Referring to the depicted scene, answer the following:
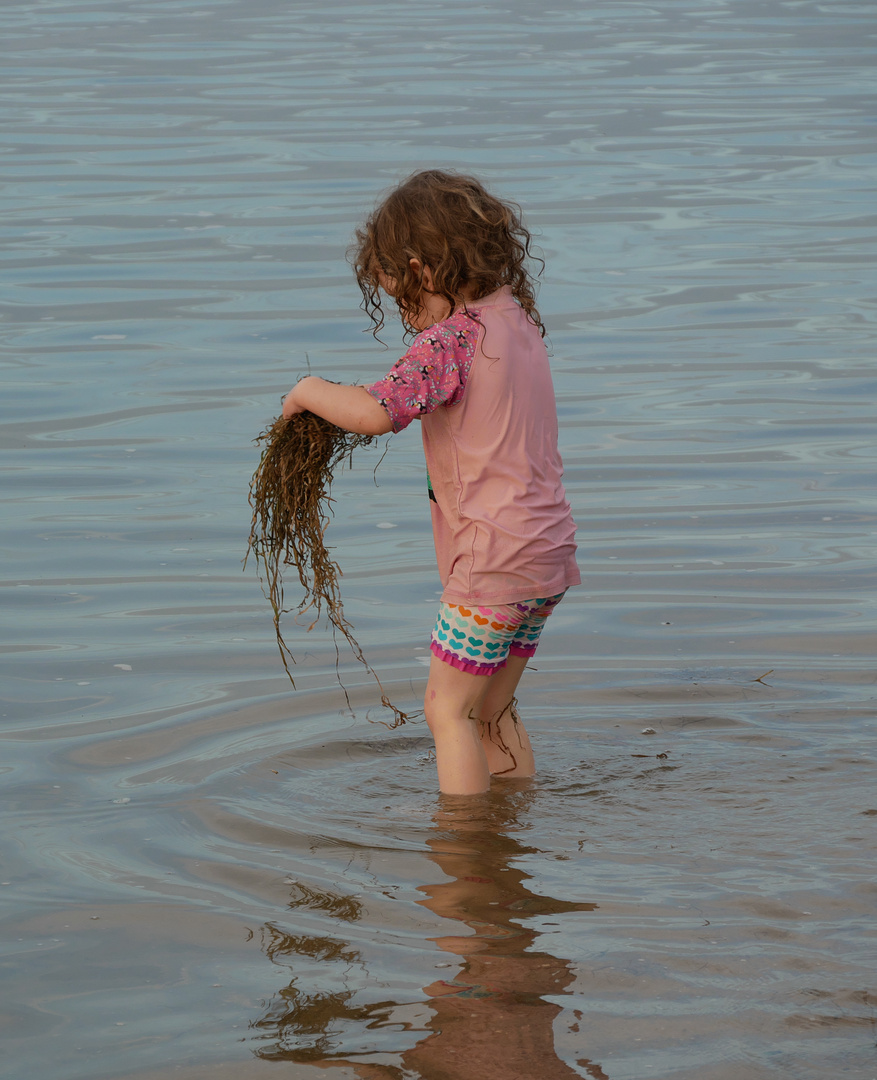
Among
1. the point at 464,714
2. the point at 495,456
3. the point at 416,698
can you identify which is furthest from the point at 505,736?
the point at 495,456

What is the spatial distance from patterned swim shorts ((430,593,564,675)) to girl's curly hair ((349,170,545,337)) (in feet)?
2.97

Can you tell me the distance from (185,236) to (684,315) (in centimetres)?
624

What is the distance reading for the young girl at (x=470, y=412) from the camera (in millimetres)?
4340

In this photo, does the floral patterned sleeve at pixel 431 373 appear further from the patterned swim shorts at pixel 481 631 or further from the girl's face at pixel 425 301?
the patterned swim shorts at pixel 481 631

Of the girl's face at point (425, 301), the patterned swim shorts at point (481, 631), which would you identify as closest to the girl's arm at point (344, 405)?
the girl's face at point (425, 301)

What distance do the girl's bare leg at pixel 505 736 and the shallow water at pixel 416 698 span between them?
0.09 m

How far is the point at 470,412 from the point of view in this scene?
4387 millimetres

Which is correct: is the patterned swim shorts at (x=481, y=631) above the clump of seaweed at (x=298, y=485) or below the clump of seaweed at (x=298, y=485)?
below

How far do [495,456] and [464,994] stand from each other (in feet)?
5.25

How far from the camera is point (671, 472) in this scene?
28.2 feet

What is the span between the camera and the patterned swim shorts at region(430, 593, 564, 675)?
448cm

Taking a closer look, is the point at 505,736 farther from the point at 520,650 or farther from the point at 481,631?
the point at 481,631

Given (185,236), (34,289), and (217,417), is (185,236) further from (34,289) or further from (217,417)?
(217,417)

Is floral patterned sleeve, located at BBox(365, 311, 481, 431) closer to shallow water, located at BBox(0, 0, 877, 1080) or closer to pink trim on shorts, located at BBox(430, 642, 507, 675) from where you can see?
pink trim on shorts, located at BBox(430, 642, 507, 675)
